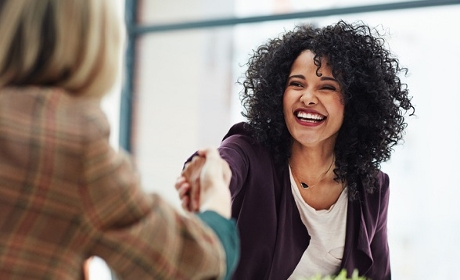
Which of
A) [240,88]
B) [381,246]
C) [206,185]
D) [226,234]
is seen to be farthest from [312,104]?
[240,88]

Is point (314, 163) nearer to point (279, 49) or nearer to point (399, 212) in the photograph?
point (279, 49)

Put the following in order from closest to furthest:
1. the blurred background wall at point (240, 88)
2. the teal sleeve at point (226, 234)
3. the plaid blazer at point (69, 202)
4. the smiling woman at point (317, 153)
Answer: the plaid blazer at point (69, 202)
the teal sleeve at point (226, 234)
the smiling woman at point (317, 153)
the blurred background wall at point (240, 88)

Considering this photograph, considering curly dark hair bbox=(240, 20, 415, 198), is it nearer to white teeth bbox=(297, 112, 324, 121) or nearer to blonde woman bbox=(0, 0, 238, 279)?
white teeth bbox=(297, 112, 324, 121)

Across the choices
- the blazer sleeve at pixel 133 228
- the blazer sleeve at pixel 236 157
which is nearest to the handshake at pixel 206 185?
the blazer sleeve at pixel 133 228

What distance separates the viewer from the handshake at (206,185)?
4.18 feet

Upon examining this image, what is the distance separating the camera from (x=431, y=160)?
3635 millimetres

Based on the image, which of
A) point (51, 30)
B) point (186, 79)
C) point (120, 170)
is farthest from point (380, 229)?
point (186, 79)

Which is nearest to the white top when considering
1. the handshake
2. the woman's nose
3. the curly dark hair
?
the curly dark hair

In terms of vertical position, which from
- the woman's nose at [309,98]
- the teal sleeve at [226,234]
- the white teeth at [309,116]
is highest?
the woman's nose at [309,98]

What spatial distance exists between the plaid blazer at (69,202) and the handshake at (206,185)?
0.18 meters

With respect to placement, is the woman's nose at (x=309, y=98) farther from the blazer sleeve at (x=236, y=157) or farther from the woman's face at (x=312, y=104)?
the blazer sleeve at (x=236, y=157)

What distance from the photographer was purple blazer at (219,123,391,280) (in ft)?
6.31

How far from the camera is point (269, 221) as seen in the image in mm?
1939

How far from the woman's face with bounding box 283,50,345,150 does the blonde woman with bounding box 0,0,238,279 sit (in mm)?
982
